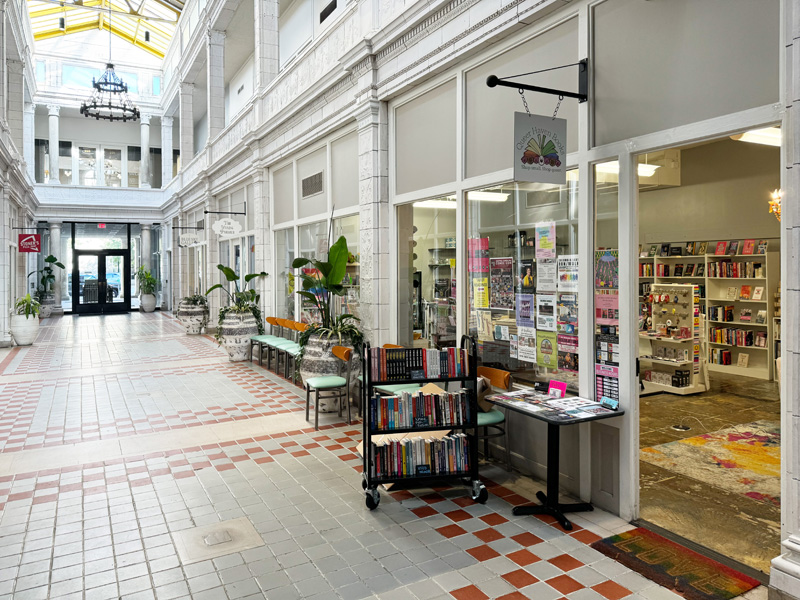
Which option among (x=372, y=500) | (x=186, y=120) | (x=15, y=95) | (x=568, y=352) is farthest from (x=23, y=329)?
(x=568, y=352)

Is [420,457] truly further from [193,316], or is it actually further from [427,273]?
[193,316]

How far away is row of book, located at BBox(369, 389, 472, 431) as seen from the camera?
410 centimetres

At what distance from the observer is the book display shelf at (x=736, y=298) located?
334 inches

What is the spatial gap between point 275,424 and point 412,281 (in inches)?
83.5

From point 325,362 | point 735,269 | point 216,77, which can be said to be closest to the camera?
point 325,362

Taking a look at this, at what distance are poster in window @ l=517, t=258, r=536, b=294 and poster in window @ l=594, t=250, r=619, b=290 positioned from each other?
2.18 ft

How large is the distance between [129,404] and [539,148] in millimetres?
5888

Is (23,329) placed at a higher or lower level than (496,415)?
higher

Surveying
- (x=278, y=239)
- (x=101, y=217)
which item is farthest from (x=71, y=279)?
(x=278, y=239)

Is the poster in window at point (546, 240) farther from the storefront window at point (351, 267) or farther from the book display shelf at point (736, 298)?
the book display shelf at point (736, 298)

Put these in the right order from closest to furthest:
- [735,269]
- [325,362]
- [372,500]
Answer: [372,500], [325,362], [735,269]

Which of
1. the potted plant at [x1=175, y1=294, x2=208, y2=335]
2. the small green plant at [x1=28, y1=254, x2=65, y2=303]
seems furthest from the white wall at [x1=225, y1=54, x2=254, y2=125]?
the small green plant at [x1=28, y1=254, x2=65, y2=303]

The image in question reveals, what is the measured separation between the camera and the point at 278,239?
10391 millimetres

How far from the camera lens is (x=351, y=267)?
297 inches
